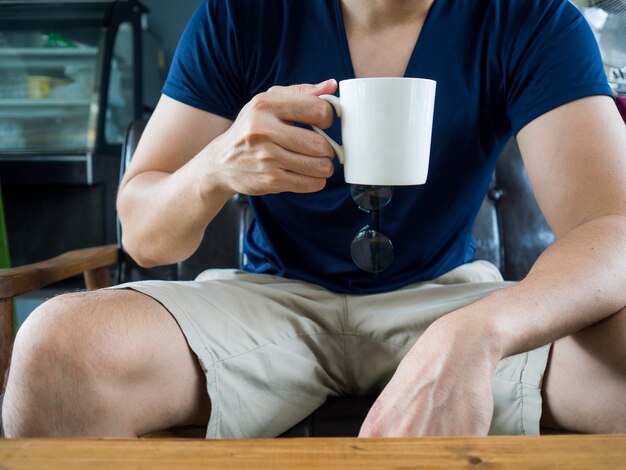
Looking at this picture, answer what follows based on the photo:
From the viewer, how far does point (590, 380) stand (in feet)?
2.29

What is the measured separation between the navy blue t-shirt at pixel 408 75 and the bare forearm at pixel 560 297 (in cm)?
26

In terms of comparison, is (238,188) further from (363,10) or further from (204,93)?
(363,10)

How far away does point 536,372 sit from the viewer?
0.76m

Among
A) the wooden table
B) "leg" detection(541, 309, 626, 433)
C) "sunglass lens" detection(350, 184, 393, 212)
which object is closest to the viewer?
the wooden table

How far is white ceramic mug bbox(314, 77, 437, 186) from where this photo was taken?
23.3 inches

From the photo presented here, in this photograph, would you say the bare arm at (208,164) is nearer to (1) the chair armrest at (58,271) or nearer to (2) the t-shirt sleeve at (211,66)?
(2) the t-shirt sleeve at (211,66)

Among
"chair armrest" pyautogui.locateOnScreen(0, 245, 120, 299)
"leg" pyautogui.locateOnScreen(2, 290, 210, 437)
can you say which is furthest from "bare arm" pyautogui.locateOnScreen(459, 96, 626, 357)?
"chair armrest" pyautogui.locateOnScreen(0, 245, 120, 299)

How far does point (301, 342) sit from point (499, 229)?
2.39 feet

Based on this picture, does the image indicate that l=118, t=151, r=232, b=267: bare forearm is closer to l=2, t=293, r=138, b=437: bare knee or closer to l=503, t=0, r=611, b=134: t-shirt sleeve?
l=2, t=293, r=138, b=437: bare knee

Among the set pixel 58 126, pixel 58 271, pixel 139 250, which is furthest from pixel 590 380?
pixel 58 126

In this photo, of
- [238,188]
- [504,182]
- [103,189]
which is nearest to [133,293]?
[238,188]

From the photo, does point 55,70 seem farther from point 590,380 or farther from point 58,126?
point 590,380

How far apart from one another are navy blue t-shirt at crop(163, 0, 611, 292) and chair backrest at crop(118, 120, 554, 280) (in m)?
0.42

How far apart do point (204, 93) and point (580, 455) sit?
2.49 ft
